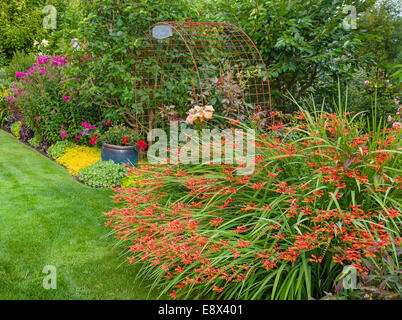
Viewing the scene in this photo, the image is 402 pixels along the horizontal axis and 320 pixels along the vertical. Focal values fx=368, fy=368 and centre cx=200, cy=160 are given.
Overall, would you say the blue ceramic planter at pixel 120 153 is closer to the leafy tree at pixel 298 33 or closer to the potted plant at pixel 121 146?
the potted plant at pixel 121 146

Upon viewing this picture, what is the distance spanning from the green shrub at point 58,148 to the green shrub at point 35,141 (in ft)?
1.74

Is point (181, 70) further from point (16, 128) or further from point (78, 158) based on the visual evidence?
point (16, 128)

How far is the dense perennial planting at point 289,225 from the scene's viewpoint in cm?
196

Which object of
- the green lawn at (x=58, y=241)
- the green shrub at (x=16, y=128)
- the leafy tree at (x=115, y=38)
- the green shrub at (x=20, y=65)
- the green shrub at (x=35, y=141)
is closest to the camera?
the green lawn at (x=58, y=241)

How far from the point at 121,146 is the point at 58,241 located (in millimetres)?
2201

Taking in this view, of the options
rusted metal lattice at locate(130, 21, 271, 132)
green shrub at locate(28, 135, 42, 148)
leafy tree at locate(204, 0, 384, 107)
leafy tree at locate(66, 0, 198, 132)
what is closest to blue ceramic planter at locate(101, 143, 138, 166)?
rusted metal lattice at locate(130, 21, 271, 132)

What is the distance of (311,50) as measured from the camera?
4.98 m

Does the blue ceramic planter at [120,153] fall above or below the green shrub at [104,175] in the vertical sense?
above

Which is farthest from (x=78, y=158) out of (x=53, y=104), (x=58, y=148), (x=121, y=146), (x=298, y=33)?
(x=298, y=33)

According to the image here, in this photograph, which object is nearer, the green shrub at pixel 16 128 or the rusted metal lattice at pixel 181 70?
the rusted metal lattice at pixel 181 70

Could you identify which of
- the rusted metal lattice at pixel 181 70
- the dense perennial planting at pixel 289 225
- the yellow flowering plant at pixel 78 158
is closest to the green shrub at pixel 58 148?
the yellow flowering plant at pixel 78 158

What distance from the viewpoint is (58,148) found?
6.14m

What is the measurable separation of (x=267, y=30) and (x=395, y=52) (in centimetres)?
596

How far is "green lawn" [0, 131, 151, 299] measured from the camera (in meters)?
2.57
